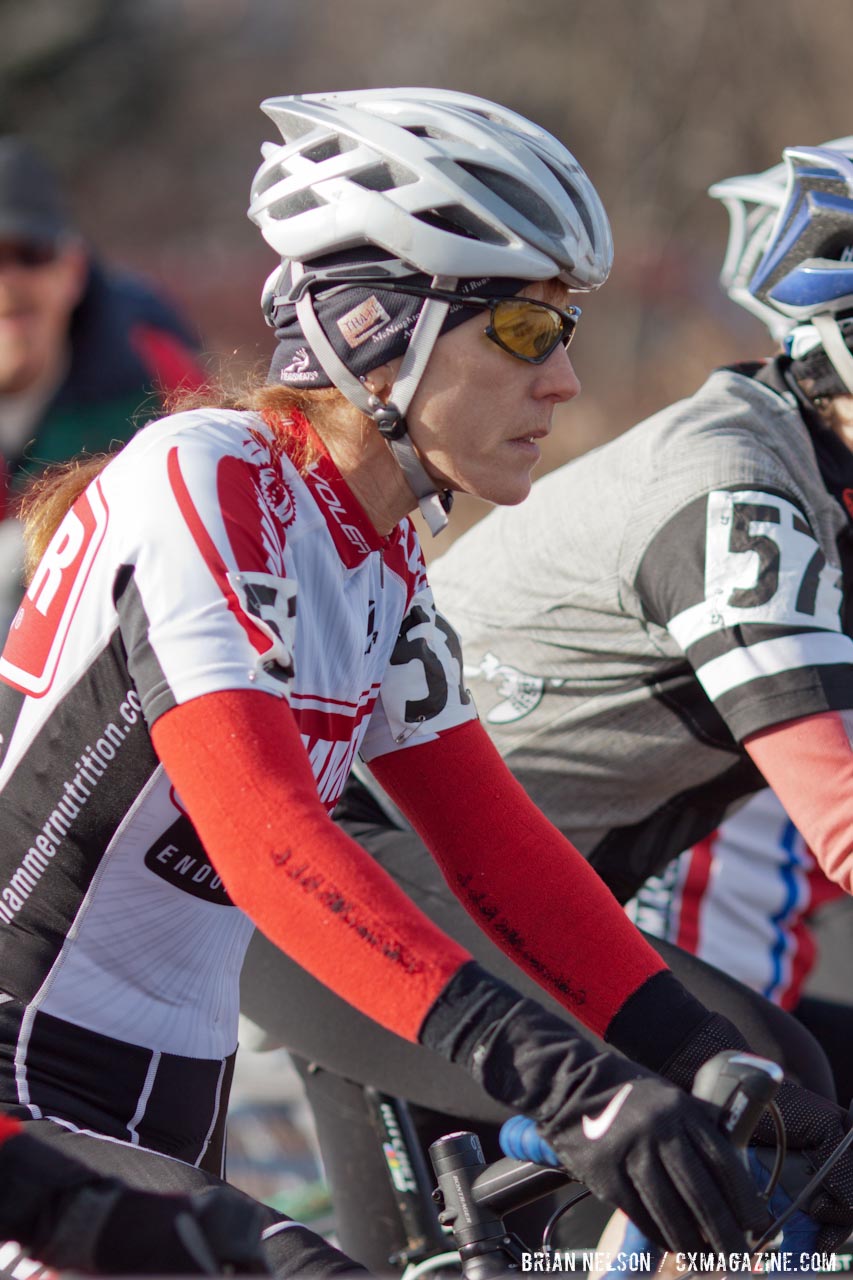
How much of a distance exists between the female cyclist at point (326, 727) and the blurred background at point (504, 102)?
7720mm

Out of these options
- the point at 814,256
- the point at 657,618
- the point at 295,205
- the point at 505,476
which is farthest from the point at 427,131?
the point at 814,256

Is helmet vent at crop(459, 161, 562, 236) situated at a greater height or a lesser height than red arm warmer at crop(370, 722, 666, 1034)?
greater

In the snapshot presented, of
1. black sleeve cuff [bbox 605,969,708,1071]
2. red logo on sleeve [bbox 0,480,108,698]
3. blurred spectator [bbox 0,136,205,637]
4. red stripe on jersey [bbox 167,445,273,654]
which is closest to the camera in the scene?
red stripe on jersey [bbox 167,445,273,654]

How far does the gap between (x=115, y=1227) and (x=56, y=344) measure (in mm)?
4956

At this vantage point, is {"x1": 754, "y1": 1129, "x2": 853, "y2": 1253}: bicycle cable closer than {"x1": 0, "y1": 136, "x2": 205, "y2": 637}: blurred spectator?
Yes

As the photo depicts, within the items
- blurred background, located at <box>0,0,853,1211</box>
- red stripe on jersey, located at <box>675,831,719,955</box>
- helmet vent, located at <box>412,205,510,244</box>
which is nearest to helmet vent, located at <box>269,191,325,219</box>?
helmet vent, located at <box>412,205,510,244</box>

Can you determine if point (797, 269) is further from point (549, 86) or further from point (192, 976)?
point (549, 86)

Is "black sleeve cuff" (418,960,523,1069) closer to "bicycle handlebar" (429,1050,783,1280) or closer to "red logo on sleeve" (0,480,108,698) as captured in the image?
"bicycle handlebar" (429,1050,783,1280)

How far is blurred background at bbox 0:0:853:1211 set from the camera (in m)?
14.7

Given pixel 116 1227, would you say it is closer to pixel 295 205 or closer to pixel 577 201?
pixel 295 205

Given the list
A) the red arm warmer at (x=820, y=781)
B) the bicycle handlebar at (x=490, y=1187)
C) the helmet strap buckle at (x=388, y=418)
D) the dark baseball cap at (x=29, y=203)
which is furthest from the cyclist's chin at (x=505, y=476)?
the dark baseball cap at (x=29, y=203)

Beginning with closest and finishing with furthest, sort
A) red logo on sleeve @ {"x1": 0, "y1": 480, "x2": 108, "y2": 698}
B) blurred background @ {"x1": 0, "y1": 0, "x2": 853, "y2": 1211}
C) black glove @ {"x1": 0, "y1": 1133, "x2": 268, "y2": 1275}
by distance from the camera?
black glove @ {"x1": 0, "y1": 1133, "x2": 268, "y2": 1275}
red logo on sleeve @ {"x1": 0, "y1": 480, "x2": 108, "y2": 698}
blurred background @ {"x1": 0, "y1": 0, "x2": 853, "y2": 1211}

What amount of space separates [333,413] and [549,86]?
18035mm

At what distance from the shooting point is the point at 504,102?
1902 centimetres
